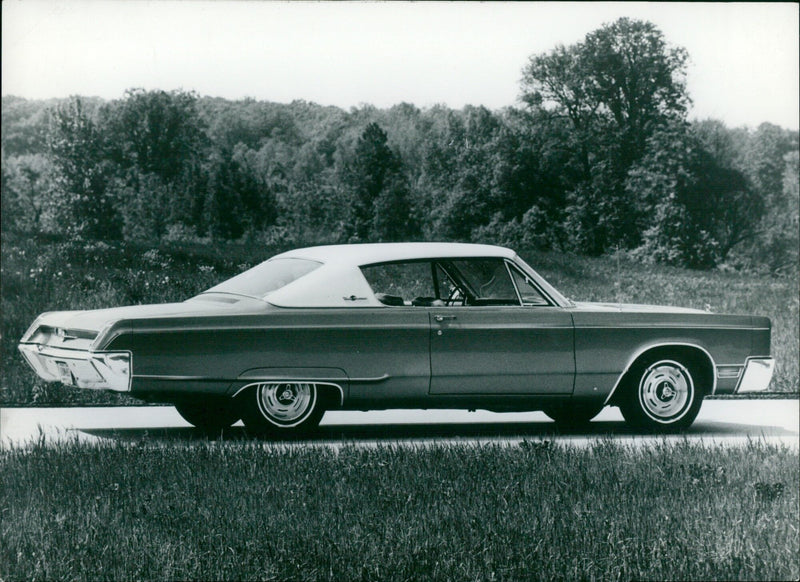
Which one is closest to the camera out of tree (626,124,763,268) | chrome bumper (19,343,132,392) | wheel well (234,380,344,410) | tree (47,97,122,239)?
chrome bumper (19,343,132,392)

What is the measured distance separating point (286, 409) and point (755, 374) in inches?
131

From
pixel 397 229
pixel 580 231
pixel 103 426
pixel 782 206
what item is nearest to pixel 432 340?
pixel 397 229

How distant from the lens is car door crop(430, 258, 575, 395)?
691 cm

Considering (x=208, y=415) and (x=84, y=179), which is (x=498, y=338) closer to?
(x=208, y=415)

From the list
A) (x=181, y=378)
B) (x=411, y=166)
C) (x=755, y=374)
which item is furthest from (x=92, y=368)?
(x=755, y=374)

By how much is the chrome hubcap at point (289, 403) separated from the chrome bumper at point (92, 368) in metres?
0.93

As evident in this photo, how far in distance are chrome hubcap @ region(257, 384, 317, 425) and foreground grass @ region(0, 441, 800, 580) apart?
0.39 metres

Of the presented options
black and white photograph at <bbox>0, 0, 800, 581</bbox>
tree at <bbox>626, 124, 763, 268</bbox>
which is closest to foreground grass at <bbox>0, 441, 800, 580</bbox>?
black and white photograph at <bbox>0, 0, 800, 581</bbox>

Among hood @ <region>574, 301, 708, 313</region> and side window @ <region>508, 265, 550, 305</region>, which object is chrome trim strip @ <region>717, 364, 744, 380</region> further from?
side window @ <region>508, 265, 550, 305</region>

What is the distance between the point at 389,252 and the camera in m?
7.19

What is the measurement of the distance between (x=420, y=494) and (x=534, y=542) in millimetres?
810

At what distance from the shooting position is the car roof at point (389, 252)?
23.2 feet

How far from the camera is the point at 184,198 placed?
770cm

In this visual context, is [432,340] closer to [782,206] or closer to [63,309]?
[63,309]
